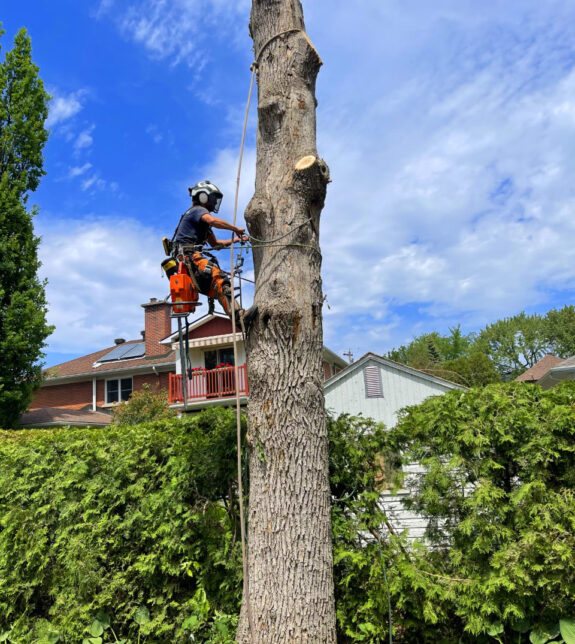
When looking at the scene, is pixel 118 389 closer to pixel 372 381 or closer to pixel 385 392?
pixel 372 381

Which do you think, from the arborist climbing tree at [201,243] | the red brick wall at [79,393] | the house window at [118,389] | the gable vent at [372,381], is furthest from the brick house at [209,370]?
the arborist climbing tree at [201,243]

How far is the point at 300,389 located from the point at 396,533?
1394mm

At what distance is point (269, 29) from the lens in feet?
12.6

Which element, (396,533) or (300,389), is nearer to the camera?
(300,389)

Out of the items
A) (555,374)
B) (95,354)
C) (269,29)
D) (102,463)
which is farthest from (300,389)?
(95,354)

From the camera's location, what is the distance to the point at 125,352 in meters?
25.3

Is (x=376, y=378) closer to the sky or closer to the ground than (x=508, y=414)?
closer to the sky

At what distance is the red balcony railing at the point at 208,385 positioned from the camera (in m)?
19.8

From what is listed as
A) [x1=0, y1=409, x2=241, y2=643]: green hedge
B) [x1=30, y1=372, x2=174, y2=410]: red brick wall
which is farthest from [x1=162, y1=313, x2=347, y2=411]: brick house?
[x1=0, y1=409, x2=241, y2=643]: green hedge

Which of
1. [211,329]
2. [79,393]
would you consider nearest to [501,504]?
[211,329]

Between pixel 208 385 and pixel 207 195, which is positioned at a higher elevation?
pixel 208 385

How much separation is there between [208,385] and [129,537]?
54.8ft

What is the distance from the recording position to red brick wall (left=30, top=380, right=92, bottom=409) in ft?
77.2

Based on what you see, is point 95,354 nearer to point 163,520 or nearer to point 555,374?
point 555,374
